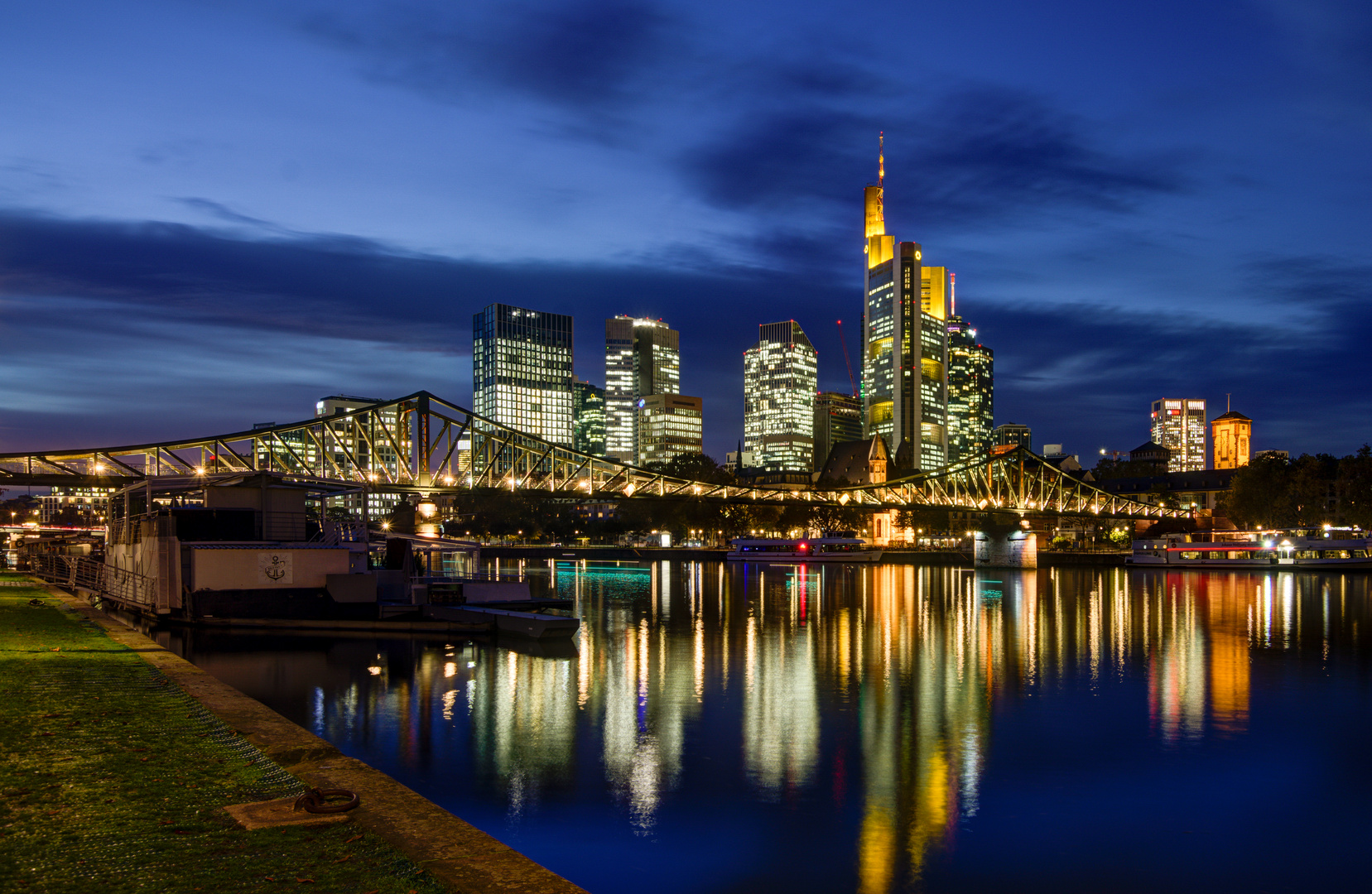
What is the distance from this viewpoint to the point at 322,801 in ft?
35.0

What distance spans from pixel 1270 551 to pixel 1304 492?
81.8 feet

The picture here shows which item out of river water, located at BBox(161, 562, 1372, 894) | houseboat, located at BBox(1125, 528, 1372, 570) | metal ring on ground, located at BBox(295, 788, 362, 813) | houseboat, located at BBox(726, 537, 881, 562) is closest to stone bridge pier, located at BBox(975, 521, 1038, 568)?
houseboat, located at BBox(1125, 528, 1372, 570)

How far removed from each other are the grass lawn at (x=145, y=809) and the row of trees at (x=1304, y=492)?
457ft

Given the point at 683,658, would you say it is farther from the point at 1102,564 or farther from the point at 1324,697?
the point at 1102,564

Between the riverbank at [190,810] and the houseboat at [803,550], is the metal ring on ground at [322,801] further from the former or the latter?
the houseboat at [803,550]

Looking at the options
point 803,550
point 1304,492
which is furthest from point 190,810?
point 1304,492

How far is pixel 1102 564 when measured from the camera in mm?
125125

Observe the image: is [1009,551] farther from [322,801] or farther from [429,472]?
[322,801]

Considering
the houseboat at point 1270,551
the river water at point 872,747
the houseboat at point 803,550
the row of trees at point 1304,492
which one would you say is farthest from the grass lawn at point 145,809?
the row of trees at point 1304,492

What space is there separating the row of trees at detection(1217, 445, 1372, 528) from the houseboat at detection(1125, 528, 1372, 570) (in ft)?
17.3

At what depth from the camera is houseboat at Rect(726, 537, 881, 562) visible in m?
132

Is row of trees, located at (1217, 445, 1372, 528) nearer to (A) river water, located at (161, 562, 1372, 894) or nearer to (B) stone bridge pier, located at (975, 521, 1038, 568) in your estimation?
(B) stone bridge pier, located at (975, 521, 1038, 568)

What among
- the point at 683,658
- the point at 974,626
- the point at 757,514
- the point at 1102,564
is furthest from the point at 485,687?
the point at 757,514

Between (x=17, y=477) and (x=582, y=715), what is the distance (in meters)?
78.1
